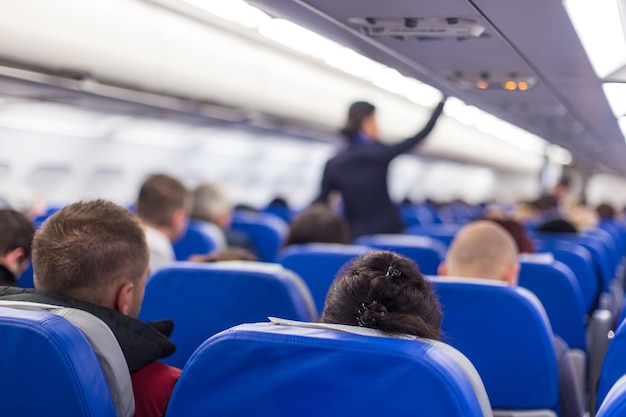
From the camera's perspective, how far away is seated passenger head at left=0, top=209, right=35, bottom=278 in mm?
2938

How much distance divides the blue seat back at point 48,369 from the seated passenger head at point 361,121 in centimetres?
448

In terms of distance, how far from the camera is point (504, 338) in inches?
103

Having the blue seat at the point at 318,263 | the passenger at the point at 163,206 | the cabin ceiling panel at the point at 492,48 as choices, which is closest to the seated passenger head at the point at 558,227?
the cabin ceiling panel at the point at 492,48

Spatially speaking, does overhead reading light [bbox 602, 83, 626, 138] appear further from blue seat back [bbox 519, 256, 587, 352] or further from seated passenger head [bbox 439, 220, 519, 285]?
seated passenger head [bbox 439, 220, 519, 285]

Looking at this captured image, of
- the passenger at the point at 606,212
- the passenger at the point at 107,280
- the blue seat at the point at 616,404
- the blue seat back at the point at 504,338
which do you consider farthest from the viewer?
the passenger at the point at 606,212

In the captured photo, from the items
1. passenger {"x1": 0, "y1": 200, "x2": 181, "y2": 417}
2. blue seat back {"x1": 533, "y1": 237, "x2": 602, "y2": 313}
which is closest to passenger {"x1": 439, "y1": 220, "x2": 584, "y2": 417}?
passenger {"x1": 0, "y1": 200, "x2": 181, "y2": 417}

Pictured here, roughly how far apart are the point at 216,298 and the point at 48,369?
1.30m

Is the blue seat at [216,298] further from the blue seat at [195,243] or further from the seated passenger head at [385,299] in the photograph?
the blue seat at [195,243]

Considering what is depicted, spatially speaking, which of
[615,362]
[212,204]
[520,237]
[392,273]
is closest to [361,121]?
[212,204]

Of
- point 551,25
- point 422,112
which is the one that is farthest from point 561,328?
point 422,112

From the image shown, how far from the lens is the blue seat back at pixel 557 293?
380 centimetres

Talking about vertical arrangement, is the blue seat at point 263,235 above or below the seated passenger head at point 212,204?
below

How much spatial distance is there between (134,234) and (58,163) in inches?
317

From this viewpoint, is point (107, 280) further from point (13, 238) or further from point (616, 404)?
point (616, 404)
